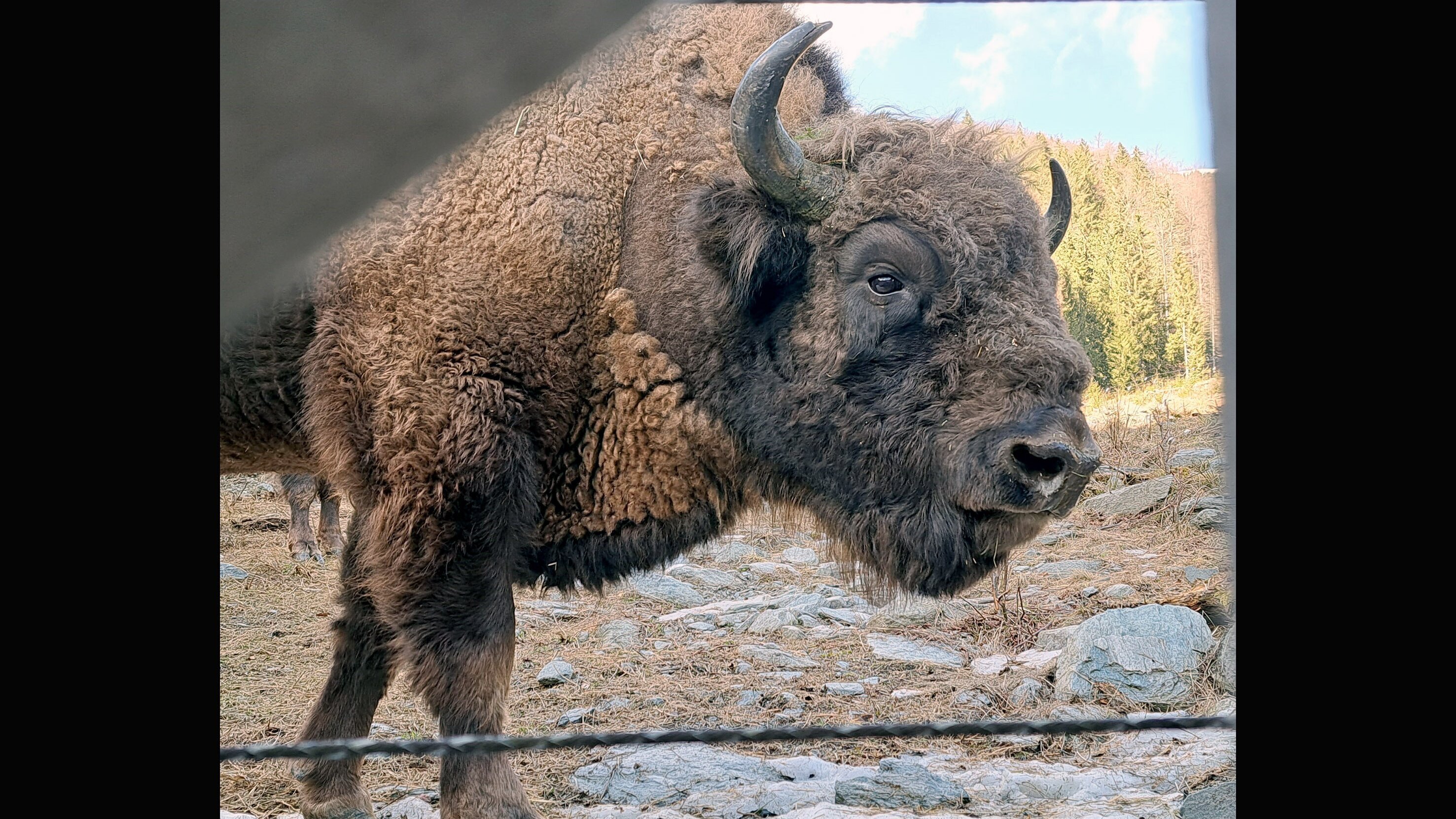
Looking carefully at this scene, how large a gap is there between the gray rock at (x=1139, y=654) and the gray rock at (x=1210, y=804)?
1132 mm

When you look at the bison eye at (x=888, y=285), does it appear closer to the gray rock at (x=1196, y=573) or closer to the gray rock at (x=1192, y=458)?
the gray rock at (x=1196, y=573)

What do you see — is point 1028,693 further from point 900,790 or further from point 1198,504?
point 1198,504

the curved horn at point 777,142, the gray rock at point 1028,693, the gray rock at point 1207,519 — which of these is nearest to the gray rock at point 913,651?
the gray rock at point 1028,693

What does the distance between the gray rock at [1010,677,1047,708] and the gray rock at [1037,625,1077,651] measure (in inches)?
28.1

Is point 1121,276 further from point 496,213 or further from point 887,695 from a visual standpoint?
point 496,213

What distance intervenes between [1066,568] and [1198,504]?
139cm

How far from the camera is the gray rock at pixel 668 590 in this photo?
6.77 meters

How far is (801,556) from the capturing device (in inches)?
310

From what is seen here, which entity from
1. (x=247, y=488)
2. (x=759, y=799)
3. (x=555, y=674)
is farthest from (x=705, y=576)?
(x=247, y=488)

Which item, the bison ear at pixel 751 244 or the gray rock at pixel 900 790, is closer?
the bison ear at pixel 751 244

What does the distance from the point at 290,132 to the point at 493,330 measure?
212 cm

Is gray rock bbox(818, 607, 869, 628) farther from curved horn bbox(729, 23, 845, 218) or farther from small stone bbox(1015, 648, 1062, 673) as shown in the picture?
curved horn bbox(729, 23, 845, 218)

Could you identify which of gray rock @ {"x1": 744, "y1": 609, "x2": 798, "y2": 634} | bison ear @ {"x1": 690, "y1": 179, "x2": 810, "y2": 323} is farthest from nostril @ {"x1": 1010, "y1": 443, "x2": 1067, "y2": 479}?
gray rock @ {"x1": 744, "y1": 609, "x2": 798, "y2": 634}
